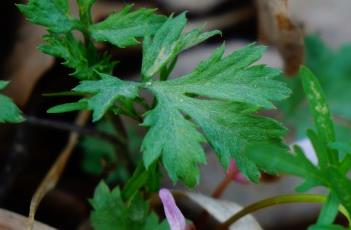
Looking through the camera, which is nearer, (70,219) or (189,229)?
(189,229)

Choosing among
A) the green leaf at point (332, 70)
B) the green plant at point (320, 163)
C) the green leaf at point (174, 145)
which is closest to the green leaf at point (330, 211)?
the green plant at point (320, 163)

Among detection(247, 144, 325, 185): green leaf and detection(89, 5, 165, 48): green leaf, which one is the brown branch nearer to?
detection(89, 5, 165, 48): green leaf

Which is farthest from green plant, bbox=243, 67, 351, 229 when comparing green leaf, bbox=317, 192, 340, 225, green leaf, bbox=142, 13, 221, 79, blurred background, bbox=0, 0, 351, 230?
blurred background, bbox=0, 0, 351, 230

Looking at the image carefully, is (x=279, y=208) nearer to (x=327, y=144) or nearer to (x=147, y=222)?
(x=147, y=222)

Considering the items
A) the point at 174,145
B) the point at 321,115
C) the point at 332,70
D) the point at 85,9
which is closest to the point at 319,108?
the point at 321,115

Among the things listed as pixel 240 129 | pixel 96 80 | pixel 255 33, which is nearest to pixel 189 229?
pixel 240 129

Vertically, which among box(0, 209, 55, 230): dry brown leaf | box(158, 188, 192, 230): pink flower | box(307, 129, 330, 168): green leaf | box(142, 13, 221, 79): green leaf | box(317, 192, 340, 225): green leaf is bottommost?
box(0, 209, 55, 230): dry brown leaf

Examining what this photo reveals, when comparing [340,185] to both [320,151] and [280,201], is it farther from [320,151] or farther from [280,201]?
[280,201]
